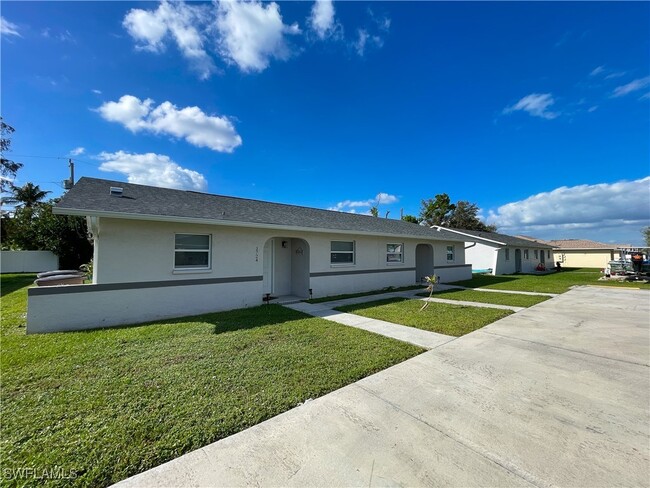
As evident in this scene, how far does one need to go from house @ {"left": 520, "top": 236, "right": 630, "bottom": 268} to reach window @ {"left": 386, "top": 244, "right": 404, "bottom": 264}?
3423 cm

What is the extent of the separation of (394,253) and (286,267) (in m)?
6.20

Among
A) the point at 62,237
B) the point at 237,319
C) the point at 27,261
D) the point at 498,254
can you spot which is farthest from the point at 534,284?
the point at 27,261

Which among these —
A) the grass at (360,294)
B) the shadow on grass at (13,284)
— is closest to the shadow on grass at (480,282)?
the grass at (360,294)

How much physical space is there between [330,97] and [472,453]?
47.4 feet

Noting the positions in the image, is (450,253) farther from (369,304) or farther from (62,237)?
(62,237)

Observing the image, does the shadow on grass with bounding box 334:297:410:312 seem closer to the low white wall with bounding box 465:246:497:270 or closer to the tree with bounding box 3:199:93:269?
the low white wall with bounding box 465:246:497:270

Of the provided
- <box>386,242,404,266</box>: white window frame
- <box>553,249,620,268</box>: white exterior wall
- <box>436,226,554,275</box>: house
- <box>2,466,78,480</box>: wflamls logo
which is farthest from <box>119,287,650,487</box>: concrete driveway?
<box>553,249,620,268</box>: white exterior wall

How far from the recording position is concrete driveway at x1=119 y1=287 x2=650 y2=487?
7.33 feet

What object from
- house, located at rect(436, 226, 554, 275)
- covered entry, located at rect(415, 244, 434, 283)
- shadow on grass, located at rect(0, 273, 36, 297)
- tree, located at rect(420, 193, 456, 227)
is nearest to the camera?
shadow on grass, located at rect(0, 273, 36, 297)

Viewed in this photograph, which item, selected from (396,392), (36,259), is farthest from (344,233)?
(36,259)

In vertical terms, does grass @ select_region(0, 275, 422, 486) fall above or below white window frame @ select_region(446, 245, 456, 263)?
below

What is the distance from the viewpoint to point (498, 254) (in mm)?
24016

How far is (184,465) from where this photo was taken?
2344 mm

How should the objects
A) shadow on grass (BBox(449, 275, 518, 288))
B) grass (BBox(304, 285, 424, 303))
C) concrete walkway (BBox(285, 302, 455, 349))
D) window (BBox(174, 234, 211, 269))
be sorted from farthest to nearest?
shadow on grass (BBox(449, 275, 518, 288)) → grass (BBox(304, 285, 424, 303)) → window (BBox(174, 234, 211, 269)) → concrete walkway (BBox(285, 302, 455, 349))
